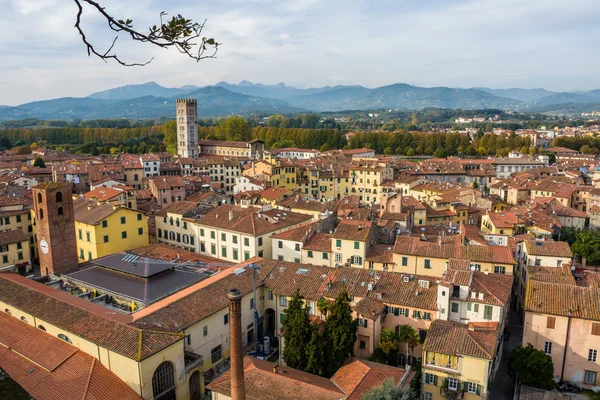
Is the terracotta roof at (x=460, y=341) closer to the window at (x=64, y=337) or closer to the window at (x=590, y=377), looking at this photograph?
the window at (x=590, y=377)

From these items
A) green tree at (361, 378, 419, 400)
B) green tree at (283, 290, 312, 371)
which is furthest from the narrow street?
green tree at (283, 290, 312, 371)

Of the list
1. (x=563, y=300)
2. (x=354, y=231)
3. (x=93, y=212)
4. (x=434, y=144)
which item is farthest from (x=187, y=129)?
(x=563, y=300)

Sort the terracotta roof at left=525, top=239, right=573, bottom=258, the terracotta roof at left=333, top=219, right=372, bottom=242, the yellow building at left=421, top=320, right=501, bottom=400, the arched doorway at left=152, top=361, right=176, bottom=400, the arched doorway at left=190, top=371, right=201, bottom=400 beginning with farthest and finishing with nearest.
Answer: the terracotta roof at left=525, top=239, right=573, bottom=258 → the terracotta roof at left=333, top=219, right=372, bottom=242 → the arched doorway at left=190, top=371, right=201, bottom=400 → the yellow building at left=421, top=320, right=501, bottom=400 → the arched doorway at left=152, top=361, right=176, bottom=400

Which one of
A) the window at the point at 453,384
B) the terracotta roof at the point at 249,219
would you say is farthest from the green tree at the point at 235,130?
the window at the point at 453,384

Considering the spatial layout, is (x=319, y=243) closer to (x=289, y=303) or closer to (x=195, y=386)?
(x=289, y=303)

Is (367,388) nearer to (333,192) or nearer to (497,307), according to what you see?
(497,307)

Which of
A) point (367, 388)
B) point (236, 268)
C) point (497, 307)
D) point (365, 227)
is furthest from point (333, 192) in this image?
point (367, 388)

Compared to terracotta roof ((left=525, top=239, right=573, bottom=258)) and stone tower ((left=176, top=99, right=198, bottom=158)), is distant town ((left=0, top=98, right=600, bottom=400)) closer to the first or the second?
terracotta roof ((left=525, top=239, right=573, bottom=258))
